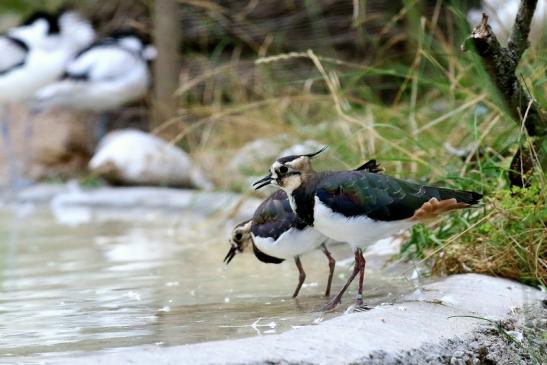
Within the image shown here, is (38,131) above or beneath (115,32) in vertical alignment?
beneath

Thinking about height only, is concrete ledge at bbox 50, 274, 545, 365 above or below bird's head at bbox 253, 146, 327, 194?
below

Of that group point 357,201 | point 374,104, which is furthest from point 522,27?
point 374,104

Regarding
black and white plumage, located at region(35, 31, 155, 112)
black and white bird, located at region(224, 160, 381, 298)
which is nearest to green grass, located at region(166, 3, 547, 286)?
black and white bird, located at region(224, 160, 381, 298)

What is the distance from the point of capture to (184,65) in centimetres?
1034

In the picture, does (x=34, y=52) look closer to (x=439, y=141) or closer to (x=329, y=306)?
(x=439, y=141)

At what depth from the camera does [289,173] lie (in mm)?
3734

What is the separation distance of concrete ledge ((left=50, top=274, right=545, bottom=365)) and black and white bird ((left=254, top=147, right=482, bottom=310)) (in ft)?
0.91

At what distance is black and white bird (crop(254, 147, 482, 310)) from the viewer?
3.62 metres

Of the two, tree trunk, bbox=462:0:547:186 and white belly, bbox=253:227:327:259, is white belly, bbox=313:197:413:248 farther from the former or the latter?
tree trunk, bbox=462:0:547:186

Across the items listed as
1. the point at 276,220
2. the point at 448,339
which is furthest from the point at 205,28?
the point at 448,339

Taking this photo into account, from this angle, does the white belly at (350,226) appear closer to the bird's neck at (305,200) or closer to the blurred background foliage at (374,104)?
the bird's neck at (305,200)

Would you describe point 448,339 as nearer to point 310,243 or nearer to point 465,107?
point 310,243

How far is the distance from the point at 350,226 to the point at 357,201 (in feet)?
0.31

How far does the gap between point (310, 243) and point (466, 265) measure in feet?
2.16
